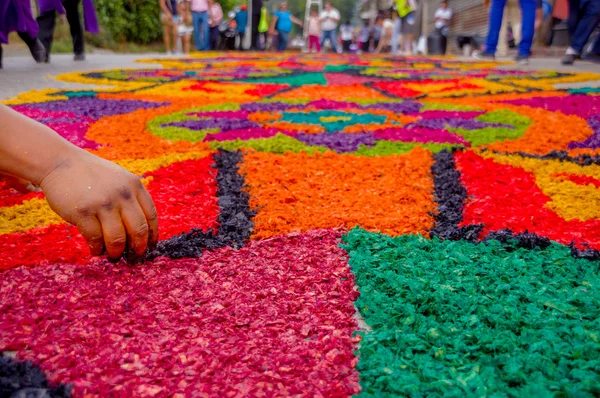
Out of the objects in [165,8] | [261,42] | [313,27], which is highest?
[313,27]

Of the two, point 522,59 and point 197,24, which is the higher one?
point 197,24

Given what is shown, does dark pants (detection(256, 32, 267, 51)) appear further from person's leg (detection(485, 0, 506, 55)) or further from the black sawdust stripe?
the black sawdust stripe

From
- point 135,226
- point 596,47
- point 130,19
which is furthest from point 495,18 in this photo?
point 130,19

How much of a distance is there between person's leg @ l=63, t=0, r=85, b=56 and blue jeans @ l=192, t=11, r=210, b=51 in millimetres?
5476

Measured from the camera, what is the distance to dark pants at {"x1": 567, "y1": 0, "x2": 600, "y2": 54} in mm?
7043

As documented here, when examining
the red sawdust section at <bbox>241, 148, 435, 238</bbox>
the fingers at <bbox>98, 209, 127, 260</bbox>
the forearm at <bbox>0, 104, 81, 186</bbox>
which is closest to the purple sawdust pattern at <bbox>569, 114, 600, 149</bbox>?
the red sawdust section at <bbox>241, 148, 435, 238</bbox>

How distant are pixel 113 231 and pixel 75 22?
8.22 meters

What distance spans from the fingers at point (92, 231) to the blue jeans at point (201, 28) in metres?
13.8

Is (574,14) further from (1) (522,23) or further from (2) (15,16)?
(2) (15,16)

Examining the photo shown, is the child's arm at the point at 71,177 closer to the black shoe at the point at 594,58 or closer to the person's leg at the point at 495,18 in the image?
the black shoe at the point at 594,58

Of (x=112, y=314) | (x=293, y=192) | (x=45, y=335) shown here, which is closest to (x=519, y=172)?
(x=293, y=192)

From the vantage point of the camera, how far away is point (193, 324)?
1.20 metres

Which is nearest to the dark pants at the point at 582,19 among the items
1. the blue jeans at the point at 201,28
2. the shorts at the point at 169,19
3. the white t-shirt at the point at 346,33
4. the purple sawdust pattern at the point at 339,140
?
the purple sawdust pattern at the point at 339,140

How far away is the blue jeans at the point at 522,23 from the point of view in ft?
25.2
